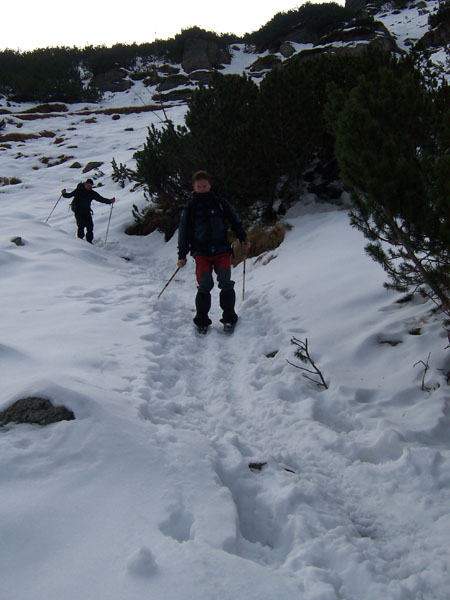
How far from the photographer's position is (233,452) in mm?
2615

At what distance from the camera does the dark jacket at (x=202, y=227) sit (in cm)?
500

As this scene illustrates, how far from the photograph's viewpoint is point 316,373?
3520 mm

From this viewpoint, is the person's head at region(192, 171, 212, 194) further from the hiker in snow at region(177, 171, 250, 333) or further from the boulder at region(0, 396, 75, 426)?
the boulder at region(0, 396, 75, 426)

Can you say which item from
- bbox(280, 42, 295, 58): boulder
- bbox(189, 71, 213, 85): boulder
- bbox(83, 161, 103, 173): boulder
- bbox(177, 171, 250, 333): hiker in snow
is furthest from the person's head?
bbox(280, 42, 295, 58): boulder

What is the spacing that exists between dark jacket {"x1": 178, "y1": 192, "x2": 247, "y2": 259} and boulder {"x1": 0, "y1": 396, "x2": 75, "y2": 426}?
2.80 m

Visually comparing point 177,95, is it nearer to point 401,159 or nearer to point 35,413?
point 401,159

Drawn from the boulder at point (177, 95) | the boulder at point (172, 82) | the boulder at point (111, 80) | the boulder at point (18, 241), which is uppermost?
the boulder at point (111, 80)

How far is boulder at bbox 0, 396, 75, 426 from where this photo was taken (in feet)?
8.07

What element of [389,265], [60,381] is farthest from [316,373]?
[60,381]

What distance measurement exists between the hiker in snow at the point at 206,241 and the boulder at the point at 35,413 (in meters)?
2.60

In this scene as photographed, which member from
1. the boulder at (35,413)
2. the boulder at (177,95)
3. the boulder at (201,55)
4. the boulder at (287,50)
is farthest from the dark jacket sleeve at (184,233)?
the boulder at (201,55)

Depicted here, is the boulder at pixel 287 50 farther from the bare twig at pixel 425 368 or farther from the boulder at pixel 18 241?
the bare twig at pixel 425 368

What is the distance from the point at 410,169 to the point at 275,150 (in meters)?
5.07

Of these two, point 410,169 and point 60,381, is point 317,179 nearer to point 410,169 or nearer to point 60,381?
point 410,169
